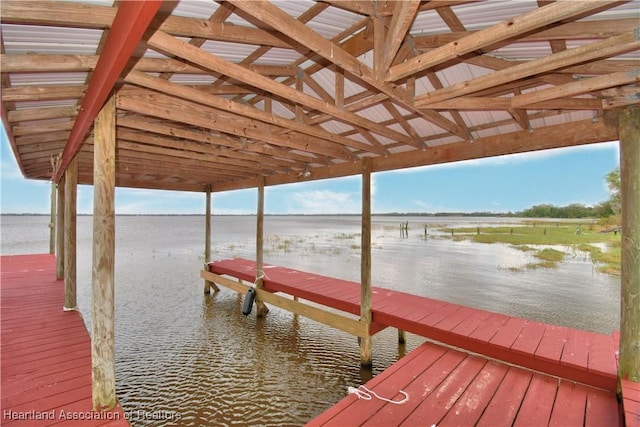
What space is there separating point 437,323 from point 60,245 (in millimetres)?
8255

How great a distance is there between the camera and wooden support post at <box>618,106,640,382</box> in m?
2.68

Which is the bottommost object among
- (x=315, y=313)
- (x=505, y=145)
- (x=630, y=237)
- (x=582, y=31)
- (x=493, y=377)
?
(x=315, y=313)

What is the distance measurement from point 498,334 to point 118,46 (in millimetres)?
5176

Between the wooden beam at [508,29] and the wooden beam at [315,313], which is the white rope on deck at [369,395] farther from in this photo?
the wooden beam at [508,29]

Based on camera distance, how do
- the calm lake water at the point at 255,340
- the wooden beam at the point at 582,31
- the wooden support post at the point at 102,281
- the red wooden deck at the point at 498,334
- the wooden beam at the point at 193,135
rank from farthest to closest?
the calm lake water at the point at 255,340 → the wooden beam at the point at 193,135 → the red wooden deck at the point at 498,334 → the wooden support post at the point at 102,281 → the wooden beam at the point at 582,31

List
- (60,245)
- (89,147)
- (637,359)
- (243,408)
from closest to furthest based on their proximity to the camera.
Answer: (637,359) < (243,408) < (89,147) < (60,245)

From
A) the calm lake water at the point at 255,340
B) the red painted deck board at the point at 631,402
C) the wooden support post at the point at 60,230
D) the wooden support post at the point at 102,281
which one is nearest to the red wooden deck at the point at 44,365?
the wooden support post at the point at 102,281

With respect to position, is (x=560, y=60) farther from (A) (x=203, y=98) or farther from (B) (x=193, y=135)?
(B) (x=193, y=135)

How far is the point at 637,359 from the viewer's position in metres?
2.74

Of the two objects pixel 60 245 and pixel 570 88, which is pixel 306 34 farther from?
pixel 60 245

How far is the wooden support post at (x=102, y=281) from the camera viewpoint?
257 centimetres

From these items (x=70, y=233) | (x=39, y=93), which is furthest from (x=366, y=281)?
(x=70, y=233)

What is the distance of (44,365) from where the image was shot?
10.6ft

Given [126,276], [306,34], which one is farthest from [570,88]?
[126,276]
